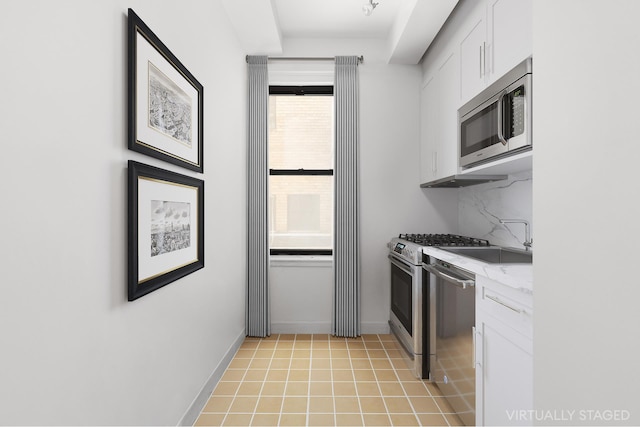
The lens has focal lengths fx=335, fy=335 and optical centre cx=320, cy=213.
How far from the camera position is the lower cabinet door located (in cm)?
127

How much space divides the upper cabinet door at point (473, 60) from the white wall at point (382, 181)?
1007 mm

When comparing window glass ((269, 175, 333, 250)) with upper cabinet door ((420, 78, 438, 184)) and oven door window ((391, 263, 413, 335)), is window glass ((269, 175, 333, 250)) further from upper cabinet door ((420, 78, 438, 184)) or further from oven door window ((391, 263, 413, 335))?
upper cabinet door ((420, 78, 438, 184))

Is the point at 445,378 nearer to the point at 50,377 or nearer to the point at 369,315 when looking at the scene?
the point at 369,315

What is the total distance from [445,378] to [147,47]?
2348mm

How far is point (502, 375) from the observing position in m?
1.42

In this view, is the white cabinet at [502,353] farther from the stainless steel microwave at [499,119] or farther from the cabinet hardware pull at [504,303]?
the stainless steel microwave at [499,119]

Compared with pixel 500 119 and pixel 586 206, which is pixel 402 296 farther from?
pixel 586 206

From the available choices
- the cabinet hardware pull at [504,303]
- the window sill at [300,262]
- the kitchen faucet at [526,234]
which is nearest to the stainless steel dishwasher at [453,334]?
the cabinet hardware pull at [504,303]

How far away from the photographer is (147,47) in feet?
4.54

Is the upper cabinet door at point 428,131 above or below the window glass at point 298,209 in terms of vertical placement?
above

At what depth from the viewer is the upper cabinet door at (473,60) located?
2.03 metres

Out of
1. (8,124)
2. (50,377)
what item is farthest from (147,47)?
(50,377)

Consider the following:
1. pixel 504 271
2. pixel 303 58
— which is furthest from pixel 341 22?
pixel 504 271

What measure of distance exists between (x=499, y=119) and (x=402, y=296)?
5.32 ft
